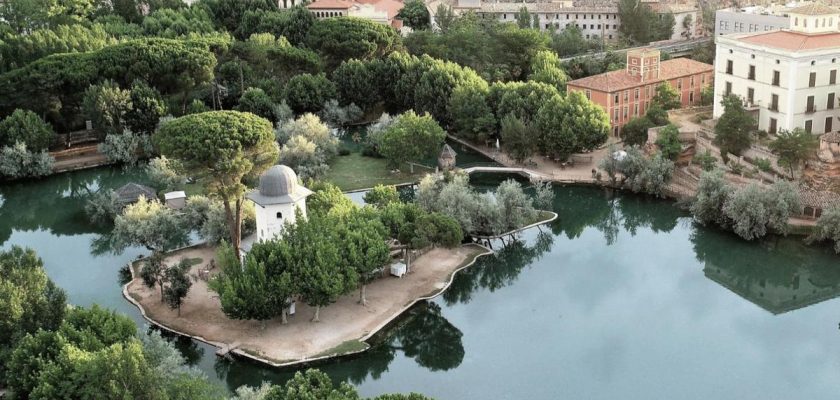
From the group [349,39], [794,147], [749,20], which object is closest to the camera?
[794,147]

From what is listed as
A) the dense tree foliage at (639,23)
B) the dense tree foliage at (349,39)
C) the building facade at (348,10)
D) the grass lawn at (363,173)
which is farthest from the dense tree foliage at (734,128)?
the building facade at (348,10)

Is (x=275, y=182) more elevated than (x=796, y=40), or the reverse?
(x=796, y=40)

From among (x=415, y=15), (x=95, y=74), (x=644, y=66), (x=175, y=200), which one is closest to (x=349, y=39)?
(x=95, y=74)

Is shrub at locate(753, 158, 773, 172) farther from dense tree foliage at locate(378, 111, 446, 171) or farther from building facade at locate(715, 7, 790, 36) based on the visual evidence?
building facade at locate(715, 7, 790, 36)

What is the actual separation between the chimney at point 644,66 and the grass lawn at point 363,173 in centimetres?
1949

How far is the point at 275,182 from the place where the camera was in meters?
46.2

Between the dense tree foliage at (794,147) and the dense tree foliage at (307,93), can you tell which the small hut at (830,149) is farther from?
the dense tree foliage at (307,93)

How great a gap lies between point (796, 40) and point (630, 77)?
15.6m

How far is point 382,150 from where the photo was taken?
66.9 metres

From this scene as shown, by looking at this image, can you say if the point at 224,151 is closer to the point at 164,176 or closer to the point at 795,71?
the point at 164,176

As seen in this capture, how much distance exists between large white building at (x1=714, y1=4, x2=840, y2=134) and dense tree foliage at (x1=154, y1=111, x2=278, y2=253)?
3241 centimetres

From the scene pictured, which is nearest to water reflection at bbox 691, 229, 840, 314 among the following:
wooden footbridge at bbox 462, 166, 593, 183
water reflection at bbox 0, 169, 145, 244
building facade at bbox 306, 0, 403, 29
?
wooden footbridge at bbox 462, 166, 593, 183

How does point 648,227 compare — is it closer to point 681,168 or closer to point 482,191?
point 681,168

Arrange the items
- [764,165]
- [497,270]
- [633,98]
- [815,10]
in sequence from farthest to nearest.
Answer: [633,98]
[815,10]
[764,165]
[497,270]
